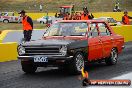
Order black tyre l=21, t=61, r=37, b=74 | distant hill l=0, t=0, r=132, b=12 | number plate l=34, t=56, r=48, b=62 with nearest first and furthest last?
number plate l=34, t=56, r=48, b=62, black tyre l=21, t=61, r=37, b=74, distant hill l=0, t=0, r=132, b=12

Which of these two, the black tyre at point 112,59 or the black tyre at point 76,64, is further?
the black tyre at point 112,59

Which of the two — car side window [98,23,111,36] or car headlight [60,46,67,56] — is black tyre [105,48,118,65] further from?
car headlight [60,46,67,56]

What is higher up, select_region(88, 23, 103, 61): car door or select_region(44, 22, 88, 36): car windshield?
select_region(44, 22, 88, 36): car windshield

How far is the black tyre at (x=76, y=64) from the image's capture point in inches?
432

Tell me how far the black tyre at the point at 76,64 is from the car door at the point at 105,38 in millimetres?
1612

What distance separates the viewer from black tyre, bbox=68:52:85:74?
36.0 ft

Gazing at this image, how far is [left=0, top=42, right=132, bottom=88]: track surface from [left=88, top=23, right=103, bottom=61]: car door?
413mm

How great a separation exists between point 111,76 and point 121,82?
495cm

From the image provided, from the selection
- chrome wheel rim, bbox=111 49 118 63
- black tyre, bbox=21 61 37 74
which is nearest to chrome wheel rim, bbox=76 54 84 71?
black tyre, bbox=21 61 37 74

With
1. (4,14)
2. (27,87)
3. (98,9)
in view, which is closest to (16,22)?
(4,14)

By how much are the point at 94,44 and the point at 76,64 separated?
1298 millimetres

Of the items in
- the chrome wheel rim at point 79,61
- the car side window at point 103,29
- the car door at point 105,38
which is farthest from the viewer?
the car side window at point 103,29

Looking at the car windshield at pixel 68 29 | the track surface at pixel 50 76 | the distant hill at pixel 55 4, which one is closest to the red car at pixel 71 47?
the car windshield at pixel 68 29

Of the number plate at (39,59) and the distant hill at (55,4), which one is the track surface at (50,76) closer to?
the number plate at (39,59)
